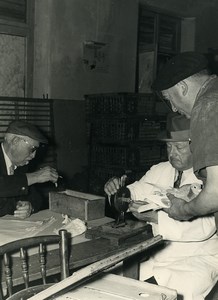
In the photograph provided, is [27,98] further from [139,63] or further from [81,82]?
[139,63]

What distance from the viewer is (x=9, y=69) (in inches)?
243

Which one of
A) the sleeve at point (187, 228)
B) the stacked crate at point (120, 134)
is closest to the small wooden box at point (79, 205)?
the sleeve at point (187, 228)

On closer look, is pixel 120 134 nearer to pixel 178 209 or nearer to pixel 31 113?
pixel 31 113

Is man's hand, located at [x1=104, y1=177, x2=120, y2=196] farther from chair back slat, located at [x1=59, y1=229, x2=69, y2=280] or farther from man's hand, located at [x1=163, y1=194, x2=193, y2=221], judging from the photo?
chair back slat, located at [x1=59, y1=229, x2=69, y2=280]

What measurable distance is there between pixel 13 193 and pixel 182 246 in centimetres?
143

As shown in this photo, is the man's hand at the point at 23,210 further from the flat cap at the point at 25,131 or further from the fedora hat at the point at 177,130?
the fedora hat at the point at 177,130

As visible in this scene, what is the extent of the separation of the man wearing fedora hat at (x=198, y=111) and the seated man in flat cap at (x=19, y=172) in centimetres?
149

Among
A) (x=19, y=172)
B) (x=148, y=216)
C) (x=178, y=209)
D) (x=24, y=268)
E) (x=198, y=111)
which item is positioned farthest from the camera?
(x=19, y=172)

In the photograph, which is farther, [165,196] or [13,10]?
A: [13,10]

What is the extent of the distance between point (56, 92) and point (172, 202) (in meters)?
4.22

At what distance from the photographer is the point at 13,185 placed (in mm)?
3549

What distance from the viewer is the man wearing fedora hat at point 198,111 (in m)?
2.05

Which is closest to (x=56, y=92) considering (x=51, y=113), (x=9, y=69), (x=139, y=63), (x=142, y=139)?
(x=51, y=113)

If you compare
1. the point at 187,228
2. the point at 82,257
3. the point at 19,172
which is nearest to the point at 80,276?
the point at 82,257
